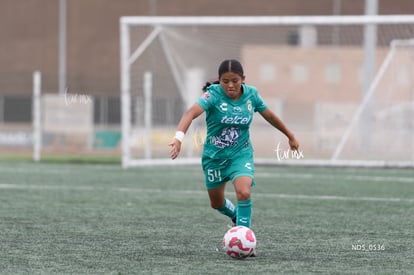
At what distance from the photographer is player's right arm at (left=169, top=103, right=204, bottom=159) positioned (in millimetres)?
7346

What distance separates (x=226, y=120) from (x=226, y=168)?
1.43ft

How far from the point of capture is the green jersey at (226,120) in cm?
805

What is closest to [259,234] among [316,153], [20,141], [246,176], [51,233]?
[246,176]

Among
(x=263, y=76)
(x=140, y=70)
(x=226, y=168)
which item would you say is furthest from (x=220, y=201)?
(x=263, y=76)

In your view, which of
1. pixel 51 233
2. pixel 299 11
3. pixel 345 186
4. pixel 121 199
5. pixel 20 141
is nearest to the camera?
pixel 51 233

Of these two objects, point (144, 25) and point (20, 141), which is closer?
point (144, 25)

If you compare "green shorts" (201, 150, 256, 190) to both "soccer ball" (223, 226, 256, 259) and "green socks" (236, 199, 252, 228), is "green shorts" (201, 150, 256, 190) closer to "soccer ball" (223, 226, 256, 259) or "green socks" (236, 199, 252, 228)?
"green socks" (236, 199, 252, 228)

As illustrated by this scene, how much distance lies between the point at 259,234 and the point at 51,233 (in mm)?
1953

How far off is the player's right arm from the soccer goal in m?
11.2

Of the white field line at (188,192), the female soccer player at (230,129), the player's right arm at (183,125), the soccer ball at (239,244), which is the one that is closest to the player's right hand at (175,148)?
the player's right arm at (183,125)

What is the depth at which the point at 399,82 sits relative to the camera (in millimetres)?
21047

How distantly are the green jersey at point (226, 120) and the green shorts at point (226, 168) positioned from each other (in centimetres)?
5

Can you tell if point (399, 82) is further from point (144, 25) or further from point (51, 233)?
point (51, 233)

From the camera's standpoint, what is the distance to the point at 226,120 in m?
8.06
